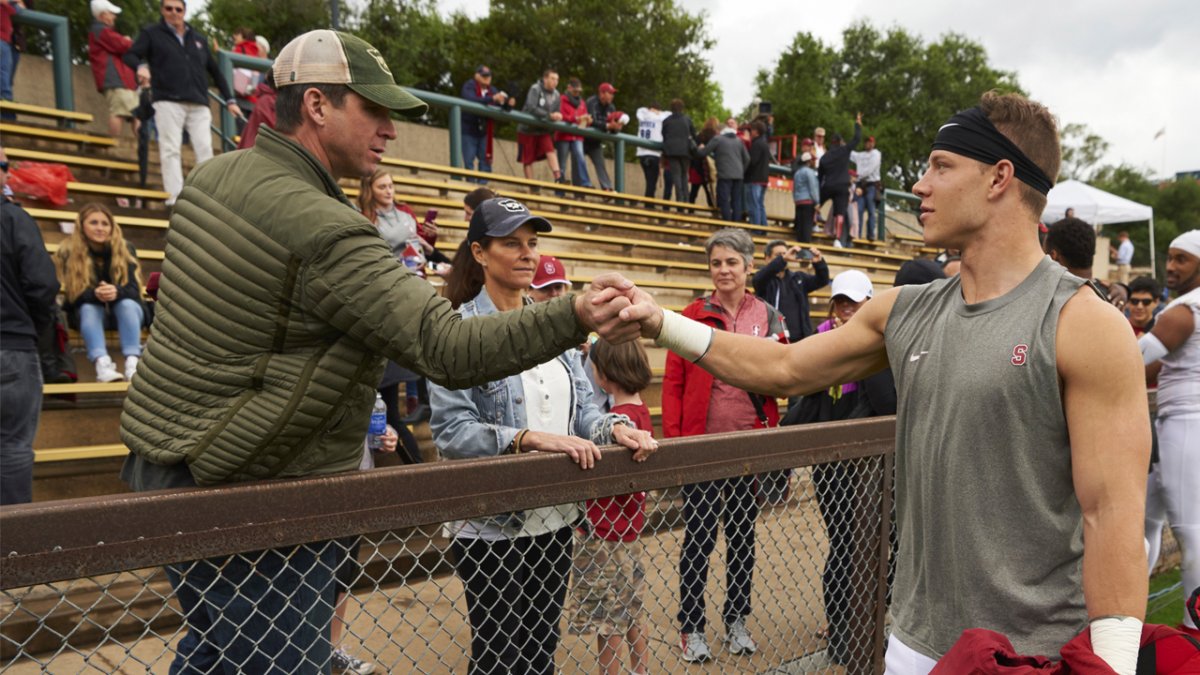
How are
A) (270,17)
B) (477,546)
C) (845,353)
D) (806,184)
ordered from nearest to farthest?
(845,353) < (477,546) < (806,184) < (270,17)

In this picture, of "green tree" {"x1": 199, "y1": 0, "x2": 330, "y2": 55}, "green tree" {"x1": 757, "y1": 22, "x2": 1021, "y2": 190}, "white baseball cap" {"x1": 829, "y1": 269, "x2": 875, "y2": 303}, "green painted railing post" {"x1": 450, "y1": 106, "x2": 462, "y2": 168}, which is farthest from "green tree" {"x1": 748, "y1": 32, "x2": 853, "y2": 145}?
"white baseball cap" {"x1": 829, "y1": 269, "x2": 875, "y2": 303}

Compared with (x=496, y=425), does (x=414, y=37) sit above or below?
above

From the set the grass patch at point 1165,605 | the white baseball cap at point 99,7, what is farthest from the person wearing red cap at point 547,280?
the white baseball cap at point 99,7

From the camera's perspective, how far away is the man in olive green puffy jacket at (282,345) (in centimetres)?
164

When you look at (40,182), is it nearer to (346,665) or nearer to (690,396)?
(346,665)

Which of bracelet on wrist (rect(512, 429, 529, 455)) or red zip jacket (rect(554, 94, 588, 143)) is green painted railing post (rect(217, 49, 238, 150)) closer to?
red zip jacket (rect(554, 94, 588, 143))

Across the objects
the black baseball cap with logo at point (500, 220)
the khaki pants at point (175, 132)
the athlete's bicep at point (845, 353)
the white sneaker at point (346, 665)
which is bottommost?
the white sneaker at point (346, 665)

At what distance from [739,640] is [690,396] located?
4.45 feet

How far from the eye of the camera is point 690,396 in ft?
14.3

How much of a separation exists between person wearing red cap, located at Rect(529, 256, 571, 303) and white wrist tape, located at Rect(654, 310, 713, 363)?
115cm

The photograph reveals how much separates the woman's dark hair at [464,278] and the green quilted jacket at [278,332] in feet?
4.37

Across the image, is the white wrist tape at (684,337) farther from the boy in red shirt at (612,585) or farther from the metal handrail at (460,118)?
the metal handrail at (460,118)

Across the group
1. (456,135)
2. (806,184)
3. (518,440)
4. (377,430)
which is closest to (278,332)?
(518,440)

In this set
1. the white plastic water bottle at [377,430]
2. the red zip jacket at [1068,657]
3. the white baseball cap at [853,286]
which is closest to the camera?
the red zip jacket at [1068,657]
